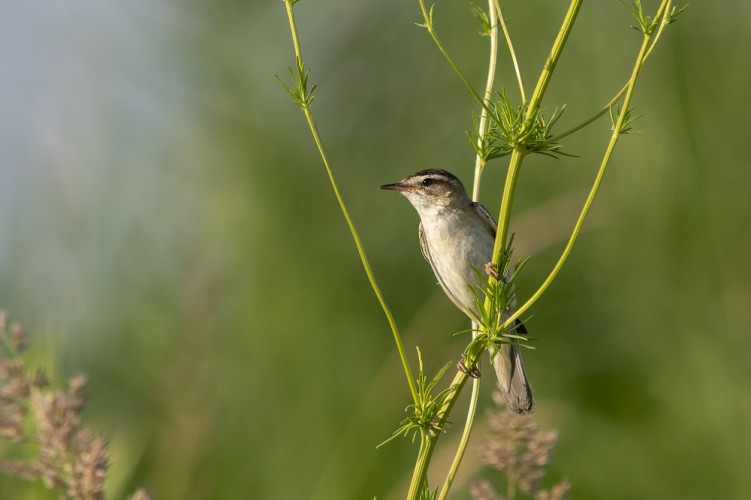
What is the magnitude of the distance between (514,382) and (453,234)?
0.75 m

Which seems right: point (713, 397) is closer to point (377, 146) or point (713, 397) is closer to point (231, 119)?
point (377, 146)

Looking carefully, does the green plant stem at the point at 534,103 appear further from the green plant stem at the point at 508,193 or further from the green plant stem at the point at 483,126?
the green plant stem at the point at 483,126

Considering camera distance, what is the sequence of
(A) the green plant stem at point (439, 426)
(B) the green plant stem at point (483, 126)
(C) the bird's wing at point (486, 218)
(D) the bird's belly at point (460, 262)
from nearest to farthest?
(A) the green plant stem at point (439, 426), (B) the green plant stem at point (483, 126), (D) the bird's belly at point (460, 262), (C) the bird's wing at point (486, 218)

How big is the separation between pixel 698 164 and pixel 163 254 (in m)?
3.42

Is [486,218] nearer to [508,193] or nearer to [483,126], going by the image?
[483,126]

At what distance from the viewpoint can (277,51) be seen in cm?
583

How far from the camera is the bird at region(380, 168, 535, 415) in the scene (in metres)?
3.84

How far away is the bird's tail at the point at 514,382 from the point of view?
3281 millimetres

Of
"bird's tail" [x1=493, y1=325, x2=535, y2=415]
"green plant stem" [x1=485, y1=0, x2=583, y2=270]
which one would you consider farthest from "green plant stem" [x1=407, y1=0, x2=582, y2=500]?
"bird's tail" [x1=493, y1=325, x2=535, y2=415]

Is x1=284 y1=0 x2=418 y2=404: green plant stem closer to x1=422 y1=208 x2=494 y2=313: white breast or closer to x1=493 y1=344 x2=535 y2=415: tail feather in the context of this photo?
x1=493 y1=344 x2=535 y2=415: tail feather

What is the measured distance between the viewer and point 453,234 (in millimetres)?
3959

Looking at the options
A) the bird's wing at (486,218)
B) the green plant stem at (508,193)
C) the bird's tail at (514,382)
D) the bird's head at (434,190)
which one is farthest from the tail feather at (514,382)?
the green plant stem at (508,193)

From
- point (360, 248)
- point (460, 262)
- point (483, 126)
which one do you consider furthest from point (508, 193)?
point (460, 262)

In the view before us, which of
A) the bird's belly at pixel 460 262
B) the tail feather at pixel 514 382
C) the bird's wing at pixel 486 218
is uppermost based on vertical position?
the bird's wing at pixel 486 218
